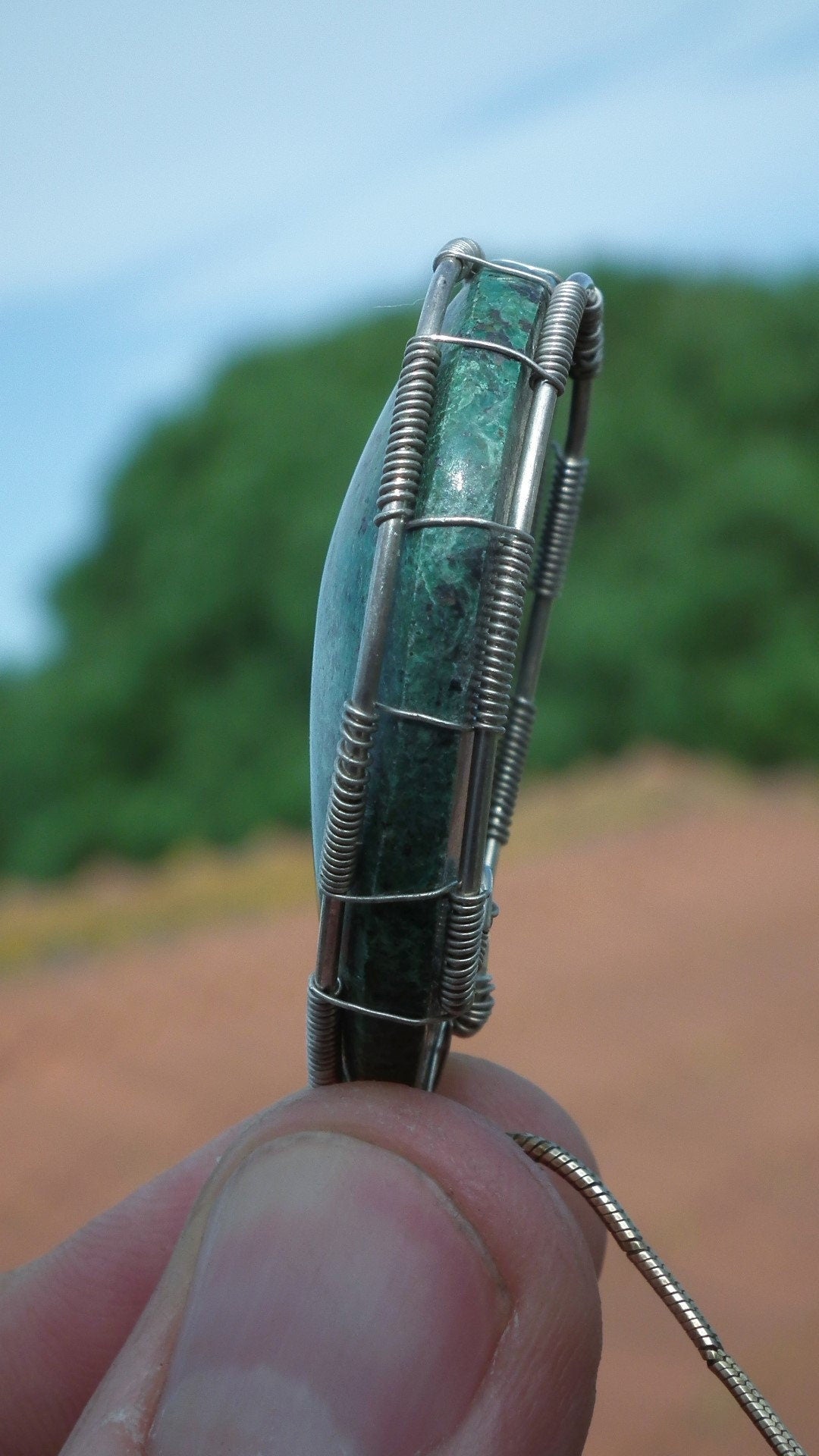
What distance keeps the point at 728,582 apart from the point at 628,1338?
1862 mm

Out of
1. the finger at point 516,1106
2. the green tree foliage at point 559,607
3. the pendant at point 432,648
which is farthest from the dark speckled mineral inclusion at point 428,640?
the green tree foliage at point 559,607

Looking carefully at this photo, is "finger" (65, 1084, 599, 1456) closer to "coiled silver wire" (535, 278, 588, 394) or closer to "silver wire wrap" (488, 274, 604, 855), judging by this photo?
"silver wire wrap" (488, 274, 604, 855)

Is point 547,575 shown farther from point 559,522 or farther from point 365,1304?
point 365,1304

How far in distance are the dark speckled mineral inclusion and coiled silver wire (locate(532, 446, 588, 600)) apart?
0.42 ft

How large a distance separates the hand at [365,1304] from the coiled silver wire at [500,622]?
0.18 m

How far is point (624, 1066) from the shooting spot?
1477 mm

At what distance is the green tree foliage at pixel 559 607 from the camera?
264 centimetres

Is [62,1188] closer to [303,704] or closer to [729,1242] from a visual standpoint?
[729,1242]

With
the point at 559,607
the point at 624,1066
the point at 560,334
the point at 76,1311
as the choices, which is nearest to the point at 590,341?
the point at 560,334

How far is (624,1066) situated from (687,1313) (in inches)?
35.2

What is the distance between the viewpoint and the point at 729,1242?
1.19m

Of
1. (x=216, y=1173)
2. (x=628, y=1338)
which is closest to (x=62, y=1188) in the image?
(x=628, y=1338)

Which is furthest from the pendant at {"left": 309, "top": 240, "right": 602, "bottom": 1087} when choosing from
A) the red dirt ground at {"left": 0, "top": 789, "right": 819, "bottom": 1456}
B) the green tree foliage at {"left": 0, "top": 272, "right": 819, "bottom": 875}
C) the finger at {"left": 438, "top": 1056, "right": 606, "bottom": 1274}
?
the green tree foliage at {"left": 0, "top": 272, "right": 819, "bottom": 875}

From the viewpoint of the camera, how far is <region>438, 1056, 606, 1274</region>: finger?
0.69 meters
